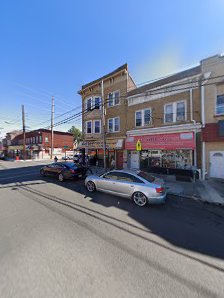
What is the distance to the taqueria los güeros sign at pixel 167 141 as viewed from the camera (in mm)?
12414

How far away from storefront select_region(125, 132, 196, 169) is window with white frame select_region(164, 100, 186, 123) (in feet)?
4.77

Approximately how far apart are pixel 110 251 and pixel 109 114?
15.9 m

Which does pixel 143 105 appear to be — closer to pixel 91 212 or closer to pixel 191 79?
pixel 191 79

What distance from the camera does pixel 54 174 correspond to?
42.8 feet

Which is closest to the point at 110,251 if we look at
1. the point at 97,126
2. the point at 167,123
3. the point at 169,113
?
the point at 167,123

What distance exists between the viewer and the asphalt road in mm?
2857

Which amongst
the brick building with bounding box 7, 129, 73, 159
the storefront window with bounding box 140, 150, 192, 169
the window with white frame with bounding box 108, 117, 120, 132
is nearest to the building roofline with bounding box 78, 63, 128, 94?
the window with white frame with bounding box 108, 117, 120, 132

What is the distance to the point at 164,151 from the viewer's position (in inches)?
565

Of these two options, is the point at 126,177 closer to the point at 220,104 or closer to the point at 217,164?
the point at 217,164

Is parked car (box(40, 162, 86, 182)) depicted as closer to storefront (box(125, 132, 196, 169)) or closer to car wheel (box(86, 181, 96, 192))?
car wheel (box(86, 181, 96, 192))

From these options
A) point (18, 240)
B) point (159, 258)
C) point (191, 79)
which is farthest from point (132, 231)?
point (191, 79)

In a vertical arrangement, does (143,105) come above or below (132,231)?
above

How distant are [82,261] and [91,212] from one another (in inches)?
108

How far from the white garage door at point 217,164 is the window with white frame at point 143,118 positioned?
6.12 meters
